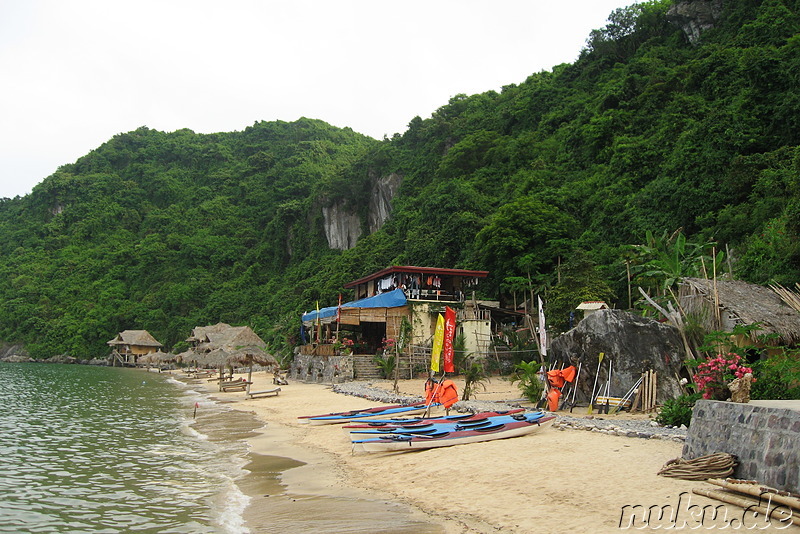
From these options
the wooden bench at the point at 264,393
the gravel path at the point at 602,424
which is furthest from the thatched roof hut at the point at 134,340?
the gravel path at the point at 602,424

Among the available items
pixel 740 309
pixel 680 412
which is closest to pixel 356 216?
pixel 740 309

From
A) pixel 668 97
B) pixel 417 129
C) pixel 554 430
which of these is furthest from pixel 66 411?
pixel 417 129

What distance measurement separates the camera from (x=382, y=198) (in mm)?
64812

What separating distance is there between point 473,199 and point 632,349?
28976mm

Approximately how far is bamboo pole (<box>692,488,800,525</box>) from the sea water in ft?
18.1

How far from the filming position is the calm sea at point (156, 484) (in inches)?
272

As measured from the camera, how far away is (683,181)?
27.5m

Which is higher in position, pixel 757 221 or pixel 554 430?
pixel 757 221

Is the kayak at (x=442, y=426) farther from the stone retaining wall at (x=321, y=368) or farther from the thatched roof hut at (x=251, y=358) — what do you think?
the thatched roof hut at (x=251, y=358)

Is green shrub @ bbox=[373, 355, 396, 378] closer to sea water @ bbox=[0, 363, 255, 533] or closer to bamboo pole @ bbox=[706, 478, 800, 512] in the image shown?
sea water @ bbox=[0, 363, 255, 533]

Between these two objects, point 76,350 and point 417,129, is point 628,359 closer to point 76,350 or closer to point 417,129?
point 417,129

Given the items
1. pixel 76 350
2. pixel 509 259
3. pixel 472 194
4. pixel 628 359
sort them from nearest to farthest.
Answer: pixel 628 359 → pixel 509 259 → pixel 472 194 → pixel 76 350

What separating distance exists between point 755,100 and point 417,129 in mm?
43231

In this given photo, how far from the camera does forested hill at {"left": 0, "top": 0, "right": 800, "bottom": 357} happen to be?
25.9m
